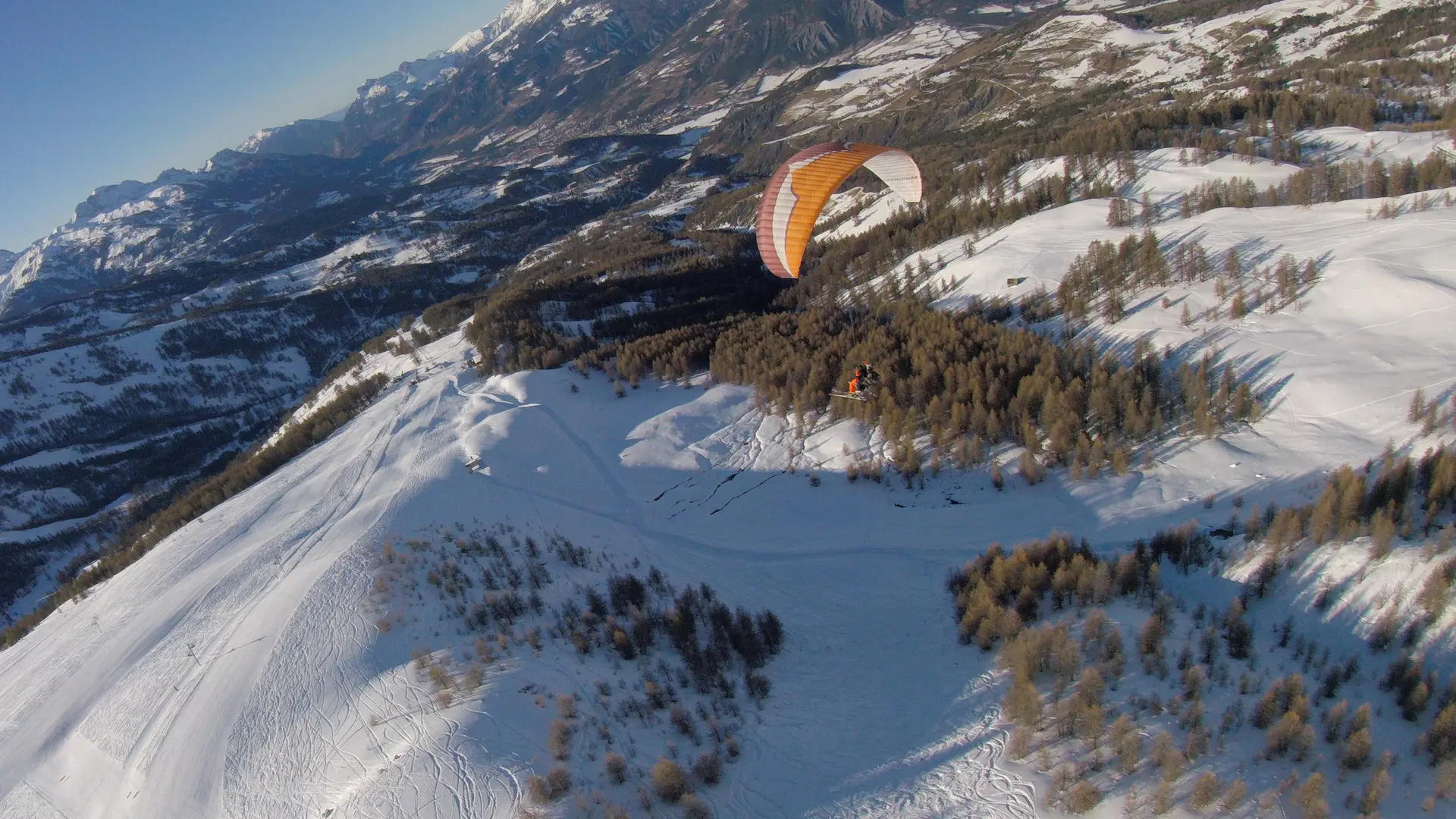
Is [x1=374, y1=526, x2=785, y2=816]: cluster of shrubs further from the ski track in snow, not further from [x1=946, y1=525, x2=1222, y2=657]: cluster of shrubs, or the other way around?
[x1=946, y1=525, x2=1222, y2=657]: cluster of shrubs

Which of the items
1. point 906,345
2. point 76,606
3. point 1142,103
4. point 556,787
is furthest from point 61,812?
point 1142,103

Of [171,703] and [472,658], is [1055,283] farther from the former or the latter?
[171,703]

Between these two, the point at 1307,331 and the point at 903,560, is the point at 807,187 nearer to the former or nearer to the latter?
the point at 903,560

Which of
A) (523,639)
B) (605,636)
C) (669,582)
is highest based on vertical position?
(523,639)

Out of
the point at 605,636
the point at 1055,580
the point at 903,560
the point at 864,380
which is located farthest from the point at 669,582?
the point at 864,380

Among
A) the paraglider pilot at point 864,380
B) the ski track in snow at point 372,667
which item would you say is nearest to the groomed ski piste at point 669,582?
the ski track in snow at point 372,667

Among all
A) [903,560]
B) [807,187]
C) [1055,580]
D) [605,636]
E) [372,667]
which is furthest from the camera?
[807,187]

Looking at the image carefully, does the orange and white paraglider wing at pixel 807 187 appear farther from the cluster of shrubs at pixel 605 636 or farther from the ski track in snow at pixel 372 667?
the cluster of shrubs at pixel 605 636
